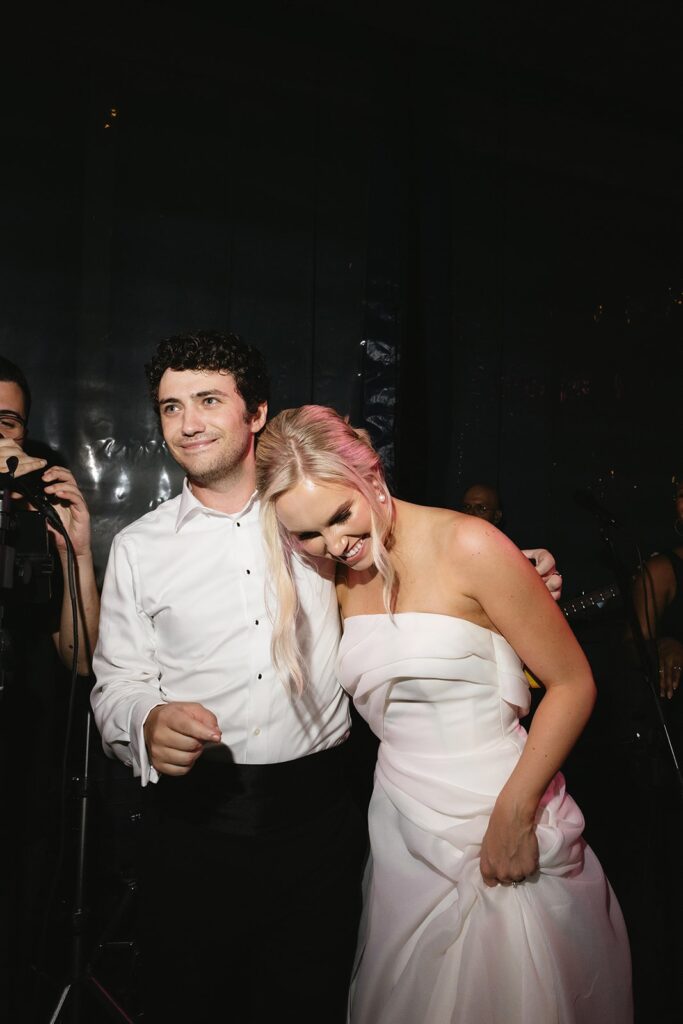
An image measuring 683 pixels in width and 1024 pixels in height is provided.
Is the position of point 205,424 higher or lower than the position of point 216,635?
higher

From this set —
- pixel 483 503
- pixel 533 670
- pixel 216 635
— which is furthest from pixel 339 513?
pixel 483 503

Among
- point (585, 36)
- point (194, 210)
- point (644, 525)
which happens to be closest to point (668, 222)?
point (585, 36)

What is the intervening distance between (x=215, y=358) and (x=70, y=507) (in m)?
0.72

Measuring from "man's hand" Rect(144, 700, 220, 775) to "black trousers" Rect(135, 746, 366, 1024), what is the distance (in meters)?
0.35

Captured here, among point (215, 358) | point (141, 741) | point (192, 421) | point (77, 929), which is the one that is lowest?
point (77, 929)

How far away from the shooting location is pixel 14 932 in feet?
5.45

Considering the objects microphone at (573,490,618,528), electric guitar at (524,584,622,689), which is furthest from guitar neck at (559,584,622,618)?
microphone at (573,490,618,528)

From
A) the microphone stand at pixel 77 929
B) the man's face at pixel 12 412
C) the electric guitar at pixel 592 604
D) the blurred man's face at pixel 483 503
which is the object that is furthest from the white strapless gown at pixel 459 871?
the blurred man's face at pixel 483 503

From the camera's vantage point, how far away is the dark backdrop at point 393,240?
108 inches

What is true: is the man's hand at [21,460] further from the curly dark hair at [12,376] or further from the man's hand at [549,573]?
the man's hand at [549,573]

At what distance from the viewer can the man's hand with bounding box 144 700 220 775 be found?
3.81 feet

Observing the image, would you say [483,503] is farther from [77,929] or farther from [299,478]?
[77,929]

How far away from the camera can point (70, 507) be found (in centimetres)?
200

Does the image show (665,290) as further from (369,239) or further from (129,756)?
(129,756)
